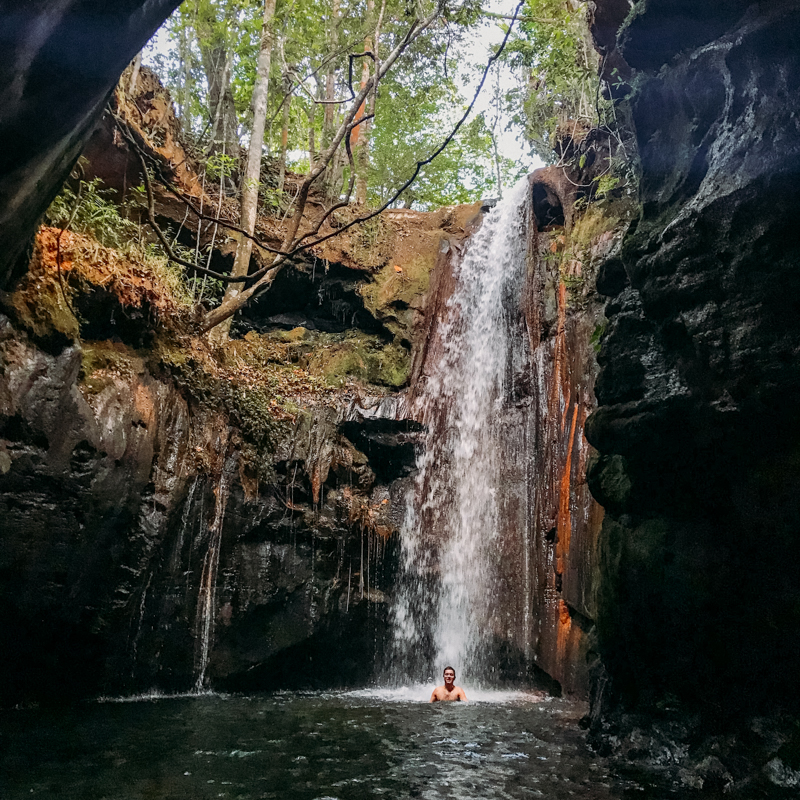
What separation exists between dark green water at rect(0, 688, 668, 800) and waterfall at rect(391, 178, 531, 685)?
7.65 feet

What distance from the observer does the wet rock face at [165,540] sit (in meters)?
6.38

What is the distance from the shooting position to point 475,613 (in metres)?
9.72

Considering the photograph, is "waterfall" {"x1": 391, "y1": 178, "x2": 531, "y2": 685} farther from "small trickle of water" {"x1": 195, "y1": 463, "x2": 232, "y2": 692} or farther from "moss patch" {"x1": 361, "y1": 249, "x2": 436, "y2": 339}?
"small trickle of water" {"x1": 195, "y1": 463, "x2": 232, "y2": 692}

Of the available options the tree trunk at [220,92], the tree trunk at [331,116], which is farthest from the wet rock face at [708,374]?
the tree trunk at [220,92]

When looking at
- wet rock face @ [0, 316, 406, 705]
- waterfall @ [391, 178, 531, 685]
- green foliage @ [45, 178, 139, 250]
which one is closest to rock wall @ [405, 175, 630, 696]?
waterfall @ [391, 178, 531, 685]

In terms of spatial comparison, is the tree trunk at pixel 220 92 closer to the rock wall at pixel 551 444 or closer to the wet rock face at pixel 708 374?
the rock wall at pixel 551 444

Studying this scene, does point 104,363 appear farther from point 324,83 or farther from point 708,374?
point 324,83

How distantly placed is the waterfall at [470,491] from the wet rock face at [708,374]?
4327 mm

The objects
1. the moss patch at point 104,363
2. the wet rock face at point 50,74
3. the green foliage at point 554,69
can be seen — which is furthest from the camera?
the green foliage at point 554,69

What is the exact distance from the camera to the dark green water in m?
4.04

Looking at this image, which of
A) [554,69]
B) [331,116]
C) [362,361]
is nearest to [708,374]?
[362,361]

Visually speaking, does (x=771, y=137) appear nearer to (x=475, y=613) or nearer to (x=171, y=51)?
(x=475, y=613)

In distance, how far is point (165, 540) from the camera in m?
7.85

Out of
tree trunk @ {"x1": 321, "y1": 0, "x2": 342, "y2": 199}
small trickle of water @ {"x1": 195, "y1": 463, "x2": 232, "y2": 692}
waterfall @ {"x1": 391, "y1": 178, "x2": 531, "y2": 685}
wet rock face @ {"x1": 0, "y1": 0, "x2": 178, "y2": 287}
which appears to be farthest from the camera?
tree trunk @ {"x1": 321, "y1": 0, "x2": 342, "y2": 199}
